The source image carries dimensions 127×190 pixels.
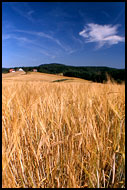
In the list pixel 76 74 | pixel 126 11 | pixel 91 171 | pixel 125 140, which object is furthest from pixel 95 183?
pixel 76 74

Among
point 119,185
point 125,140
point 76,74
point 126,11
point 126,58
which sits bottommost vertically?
point 119,185

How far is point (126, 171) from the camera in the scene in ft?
1.16

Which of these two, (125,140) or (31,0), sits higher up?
(31,0)

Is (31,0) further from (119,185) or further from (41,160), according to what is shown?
(119,185)

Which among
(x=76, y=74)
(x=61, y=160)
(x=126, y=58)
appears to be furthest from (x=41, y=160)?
(x=76, y=74)

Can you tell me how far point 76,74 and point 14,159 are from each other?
65.9ft

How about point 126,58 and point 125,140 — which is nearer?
point 125,140

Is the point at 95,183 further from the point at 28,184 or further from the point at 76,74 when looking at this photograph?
the point at 76,74

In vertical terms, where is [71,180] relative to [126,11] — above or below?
below

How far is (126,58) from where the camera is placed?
1.76 ft

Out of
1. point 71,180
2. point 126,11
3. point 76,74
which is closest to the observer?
point 71,180

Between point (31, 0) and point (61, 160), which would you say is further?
point (31, 0)

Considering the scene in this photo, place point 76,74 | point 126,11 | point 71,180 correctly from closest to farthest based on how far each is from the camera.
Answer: point 71,180 < point 126,11 < point 76,74

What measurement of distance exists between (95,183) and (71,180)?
0.08 metres
